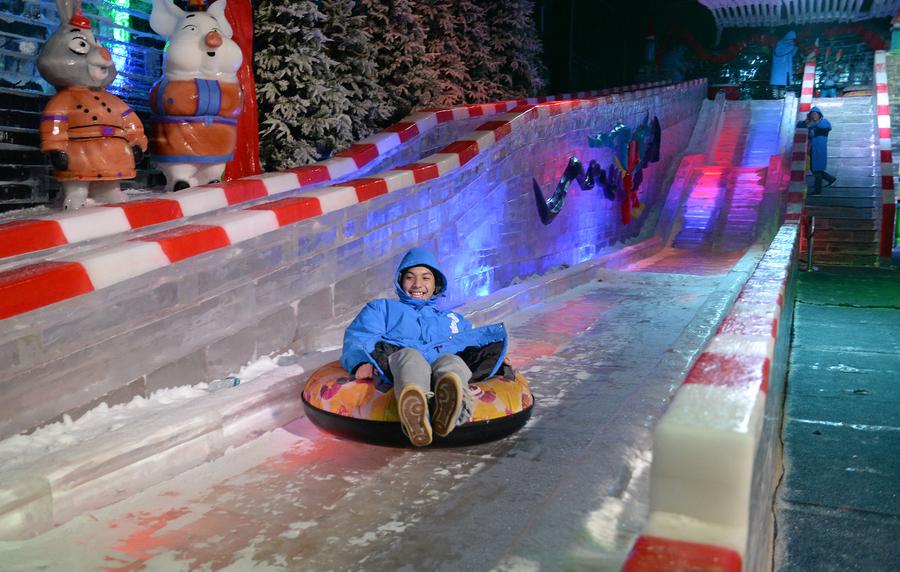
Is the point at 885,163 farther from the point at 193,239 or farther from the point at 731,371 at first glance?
the point at 731,371

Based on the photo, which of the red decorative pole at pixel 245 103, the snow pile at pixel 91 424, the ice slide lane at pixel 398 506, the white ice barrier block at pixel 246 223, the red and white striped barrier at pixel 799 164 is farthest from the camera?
the red and white striped barrier at pixel 799 164

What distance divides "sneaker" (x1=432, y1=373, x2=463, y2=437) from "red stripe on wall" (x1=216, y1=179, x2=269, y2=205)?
274cm

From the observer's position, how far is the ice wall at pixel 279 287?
3443 mm

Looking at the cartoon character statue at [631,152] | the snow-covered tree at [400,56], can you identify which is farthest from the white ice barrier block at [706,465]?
the cartoon character statue at [631,152]

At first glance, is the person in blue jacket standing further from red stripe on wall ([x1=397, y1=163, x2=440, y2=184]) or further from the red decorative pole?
the red decorative pole

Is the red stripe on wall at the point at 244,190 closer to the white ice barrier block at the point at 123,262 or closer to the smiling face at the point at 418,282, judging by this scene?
the white ice barrier block at the point at 123,262

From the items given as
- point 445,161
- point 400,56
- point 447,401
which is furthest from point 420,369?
point 400,56

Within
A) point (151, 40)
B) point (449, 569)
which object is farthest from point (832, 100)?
point (449, 569)

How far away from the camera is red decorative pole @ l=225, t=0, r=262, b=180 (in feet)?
23.8

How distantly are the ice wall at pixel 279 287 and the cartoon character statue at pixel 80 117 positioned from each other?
1.45 meters

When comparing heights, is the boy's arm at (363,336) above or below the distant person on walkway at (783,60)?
below

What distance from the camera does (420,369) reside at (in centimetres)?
368

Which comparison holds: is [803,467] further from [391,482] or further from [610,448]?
[391,482]

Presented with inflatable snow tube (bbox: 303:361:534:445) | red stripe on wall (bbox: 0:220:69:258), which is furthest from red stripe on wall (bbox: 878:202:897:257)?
red stripe on wall (bbox: 0:220:69:258)
